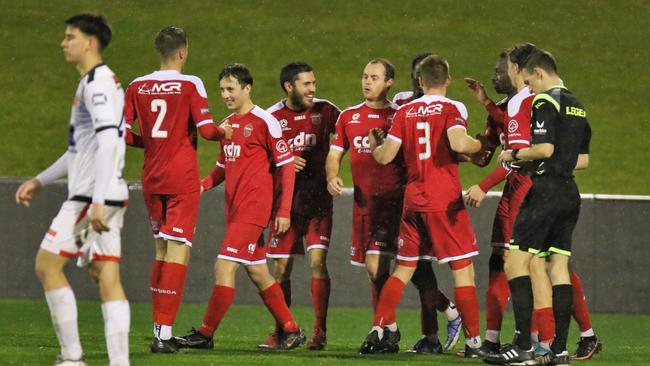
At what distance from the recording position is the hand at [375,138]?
28.0 ft

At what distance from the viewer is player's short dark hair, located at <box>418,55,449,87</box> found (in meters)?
8.36

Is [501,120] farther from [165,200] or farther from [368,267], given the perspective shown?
[165,200]

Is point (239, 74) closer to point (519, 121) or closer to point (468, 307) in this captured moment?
point (519, 121)

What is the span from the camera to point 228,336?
10.3 m

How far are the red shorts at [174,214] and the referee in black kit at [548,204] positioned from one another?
2.26 m

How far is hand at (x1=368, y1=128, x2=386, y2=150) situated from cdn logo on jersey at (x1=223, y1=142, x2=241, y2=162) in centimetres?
96

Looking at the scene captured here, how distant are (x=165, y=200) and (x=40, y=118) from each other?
38.7 feet

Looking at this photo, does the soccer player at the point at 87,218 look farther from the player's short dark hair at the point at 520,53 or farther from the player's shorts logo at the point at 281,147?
the player's short dark hair at the point at 520,53

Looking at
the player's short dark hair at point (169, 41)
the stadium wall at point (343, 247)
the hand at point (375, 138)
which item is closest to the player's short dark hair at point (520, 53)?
the hand at point (375, 138)

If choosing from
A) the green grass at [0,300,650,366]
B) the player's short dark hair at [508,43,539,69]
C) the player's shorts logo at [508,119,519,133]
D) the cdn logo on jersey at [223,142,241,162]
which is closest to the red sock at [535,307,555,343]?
the green grass at [0,300,650,366]

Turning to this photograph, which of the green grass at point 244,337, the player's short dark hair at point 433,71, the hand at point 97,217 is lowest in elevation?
the green grass at point 244,337

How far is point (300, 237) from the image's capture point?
9422 mm

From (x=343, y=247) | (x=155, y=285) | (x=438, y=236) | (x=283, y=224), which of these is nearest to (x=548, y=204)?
(x=438, y=236)

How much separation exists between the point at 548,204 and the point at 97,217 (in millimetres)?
2908
